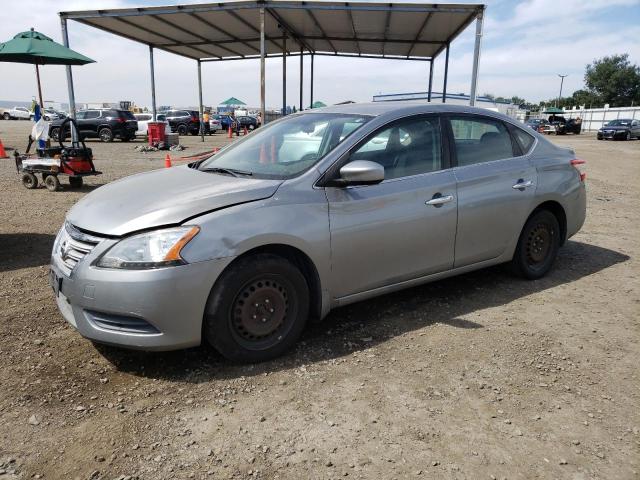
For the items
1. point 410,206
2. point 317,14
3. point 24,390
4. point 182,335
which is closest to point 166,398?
point 182,335

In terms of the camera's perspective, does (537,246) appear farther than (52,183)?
No

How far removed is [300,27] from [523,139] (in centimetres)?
972

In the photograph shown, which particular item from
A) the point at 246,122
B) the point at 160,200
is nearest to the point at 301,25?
the point at 160,200

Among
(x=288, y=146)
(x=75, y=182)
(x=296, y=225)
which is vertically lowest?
(x=75, y=182)

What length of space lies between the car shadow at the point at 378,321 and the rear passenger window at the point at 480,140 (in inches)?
47.0

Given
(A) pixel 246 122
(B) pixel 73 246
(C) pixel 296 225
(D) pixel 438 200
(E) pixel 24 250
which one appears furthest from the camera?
(A) pixel 246 122

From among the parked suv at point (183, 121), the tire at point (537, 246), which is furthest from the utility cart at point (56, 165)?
the parked suv at point (183, 121)

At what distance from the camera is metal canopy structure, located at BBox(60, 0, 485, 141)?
33.9 ft

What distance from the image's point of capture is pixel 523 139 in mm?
4543

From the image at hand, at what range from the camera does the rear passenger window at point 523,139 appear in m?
4.50

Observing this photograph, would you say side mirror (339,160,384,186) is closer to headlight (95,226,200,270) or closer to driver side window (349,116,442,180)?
driver side window (349,116,442,180)

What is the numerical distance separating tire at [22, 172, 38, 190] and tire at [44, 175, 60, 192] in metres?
0.44

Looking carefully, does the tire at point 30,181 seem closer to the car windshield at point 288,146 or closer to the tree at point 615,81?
the car windshield at point 288,146

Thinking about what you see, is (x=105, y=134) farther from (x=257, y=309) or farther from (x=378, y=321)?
(x=257, y=309)
